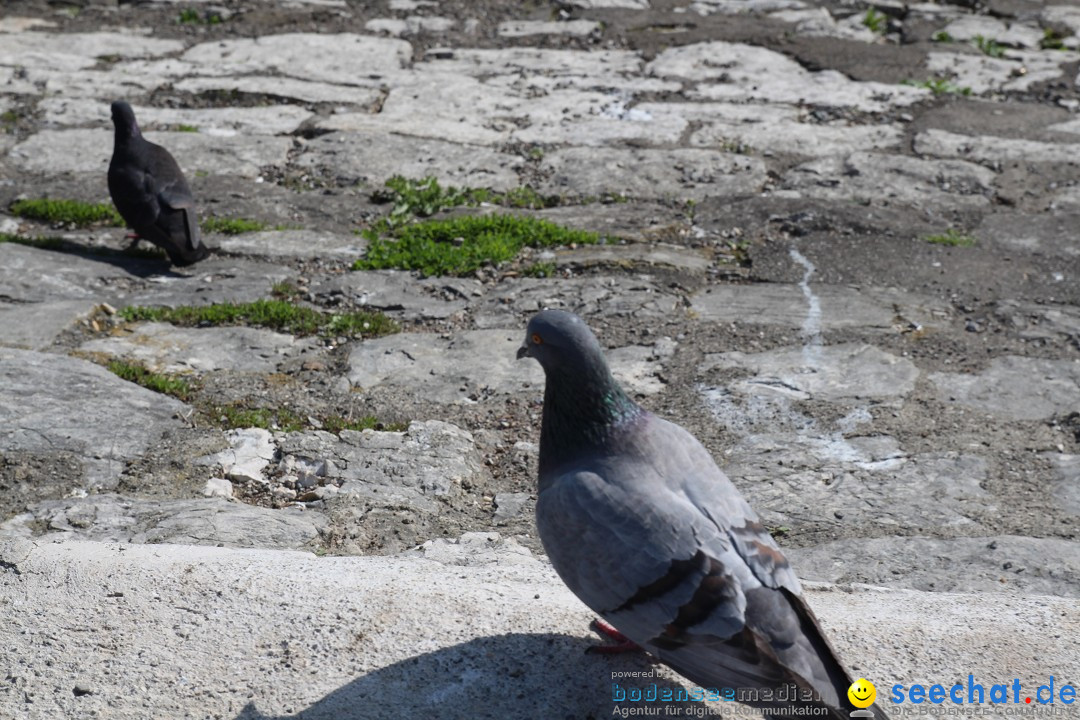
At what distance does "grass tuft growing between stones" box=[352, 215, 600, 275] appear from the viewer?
5.32 meters

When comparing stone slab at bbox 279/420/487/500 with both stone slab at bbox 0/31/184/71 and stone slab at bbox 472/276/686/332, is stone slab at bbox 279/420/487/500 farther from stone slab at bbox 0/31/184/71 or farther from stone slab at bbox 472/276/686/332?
stone slab at bbox 0/31/184/71

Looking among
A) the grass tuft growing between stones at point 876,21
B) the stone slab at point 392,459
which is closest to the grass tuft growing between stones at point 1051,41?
the grass tuft growing between stones at point 876,21

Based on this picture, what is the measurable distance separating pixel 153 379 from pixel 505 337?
1.34 metres

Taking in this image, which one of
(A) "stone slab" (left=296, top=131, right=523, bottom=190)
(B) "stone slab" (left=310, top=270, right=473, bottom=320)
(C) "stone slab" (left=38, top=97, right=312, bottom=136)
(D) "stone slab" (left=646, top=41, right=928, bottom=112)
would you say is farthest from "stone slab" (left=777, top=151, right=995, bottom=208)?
(C) "stone slab" (left=38, top=97, right=312, bottom=136)

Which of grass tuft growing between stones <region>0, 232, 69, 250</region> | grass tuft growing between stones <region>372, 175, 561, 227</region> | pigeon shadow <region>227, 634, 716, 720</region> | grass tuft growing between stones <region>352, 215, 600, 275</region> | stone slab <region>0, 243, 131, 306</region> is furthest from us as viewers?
grass tuft growing between stones <region>372, 175, 561, 227</region>

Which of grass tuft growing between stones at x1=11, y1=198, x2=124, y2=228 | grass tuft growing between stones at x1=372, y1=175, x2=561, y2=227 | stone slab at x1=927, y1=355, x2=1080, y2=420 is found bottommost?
grass tuft growing between stones at x1=11, y1=198, x2=124, y2=228

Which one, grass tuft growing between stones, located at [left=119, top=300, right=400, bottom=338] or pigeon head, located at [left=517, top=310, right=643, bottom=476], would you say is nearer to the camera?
pigeon head, located at [left=517, top=310, right=643, bottom=476]

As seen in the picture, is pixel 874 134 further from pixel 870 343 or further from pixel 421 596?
pixel 421 596

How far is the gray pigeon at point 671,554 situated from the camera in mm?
2293

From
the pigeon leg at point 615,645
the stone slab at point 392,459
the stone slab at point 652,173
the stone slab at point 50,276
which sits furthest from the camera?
the stone slab at point 652,173

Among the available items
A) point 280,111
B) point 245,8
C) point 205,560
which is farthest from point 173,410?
point 245,8

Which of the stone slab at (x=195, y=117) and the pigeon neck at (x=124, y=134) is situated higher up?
the pigeon neck at (x=124, y=134)

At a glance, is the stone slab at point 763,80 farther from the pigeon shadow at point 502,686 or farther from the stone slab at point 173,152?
the pigeon shadow at point 502,686

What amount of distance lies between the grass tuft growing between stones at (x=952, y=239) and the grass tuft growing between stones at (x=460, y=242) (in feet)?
5.20
